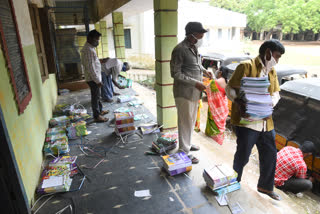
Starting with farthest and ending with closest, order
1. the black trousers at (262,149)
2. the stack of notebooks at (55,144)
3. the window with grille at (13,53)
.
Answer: the stack of notebooks at (55,144) → the black trousers at (262,149) → the window with grille at (13,53)

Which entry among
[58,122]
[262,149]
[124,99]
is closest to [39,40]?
[58,122]

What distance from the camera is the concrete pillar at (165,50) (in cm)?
327

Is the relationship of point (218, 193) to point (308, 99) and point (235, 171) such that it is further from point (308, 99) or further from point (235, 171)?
point (308, 99)

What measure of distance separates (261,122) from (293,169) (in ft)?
5.10

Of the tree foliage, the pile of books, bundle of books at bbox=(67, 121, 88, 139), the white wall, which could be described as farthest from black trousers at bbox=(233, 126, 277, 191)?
the white wall

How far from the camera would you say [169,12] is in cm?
328

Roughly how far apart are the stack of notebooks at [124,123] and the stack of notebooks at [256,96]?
6.83 ft

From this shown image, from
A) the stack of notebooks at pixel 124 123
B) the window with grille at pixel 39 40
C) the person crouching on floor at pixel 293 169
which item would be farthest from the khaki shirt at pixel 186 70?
the window with grille at pixel 39 40

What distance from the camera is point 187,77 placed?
8.36 ft

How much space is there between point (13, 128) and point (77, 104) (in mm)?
3496

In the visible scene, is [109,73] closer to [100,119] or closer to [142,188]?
[100,119]

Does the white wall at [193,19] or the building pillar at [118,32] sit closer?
the building pillar at [118,32]

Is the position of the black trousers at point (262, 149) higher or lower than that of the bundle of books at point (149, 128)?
higher

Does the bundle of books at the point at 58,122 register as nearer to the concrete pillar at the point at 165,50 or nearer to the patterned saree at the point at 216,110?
the concrete pillar at the point at 165,50
